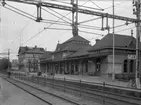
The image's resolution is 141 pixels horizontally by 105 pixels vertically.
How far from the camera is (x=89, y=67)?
4209 cm

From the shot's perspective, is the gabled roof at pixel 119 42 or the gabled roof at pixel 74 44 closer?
the gabled roof at pixel 119 42

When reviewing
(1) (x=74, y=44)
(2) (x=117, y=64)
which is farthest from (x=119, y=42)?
(1) (x=74, y=44)

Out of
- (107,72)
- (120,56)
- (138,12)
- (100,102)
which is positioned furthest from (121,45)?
(100,102)

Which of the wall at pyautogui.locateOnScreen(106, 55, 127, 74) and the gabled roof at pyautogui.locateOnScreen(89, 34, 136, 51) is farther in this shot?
the gabled roof at pyautogui.locateOnScreen(89, 34, 136, 51)

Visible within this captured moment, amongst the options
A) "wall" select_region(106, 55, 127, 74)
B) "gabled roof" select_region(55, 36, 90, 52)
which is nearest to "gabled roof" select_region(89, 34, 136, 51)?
"wall" select_region(106, 55, 127, 74)

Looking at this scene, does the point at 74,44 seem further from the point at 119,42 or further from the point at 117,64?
the point at 117,64

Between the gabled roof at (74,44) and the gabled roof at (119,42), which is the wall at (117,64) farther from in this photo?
the gabled roof at (74,44)

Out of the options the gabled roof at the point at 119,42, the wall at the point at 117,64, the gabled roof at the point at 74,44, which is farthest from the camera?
the gabled roof at the point at 74,44

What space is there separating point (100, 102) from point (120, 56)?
25989mm

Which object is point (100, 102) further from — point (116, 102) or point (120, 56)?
point (120, 56)

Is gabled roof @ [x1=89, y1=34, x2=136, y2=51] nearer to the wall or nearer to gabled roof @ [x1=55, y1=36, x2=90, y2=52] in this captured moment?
the wall

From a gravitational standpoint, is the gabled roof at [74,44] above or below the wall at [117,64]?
above

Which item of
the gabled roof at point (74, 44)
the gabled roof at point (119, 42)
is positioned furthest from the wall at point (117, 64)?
the gabled roof at point (74, 44)

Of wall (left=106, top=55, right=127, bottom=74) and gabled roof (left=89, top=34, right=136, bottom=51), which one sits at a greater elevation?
gabled roof (left=89, top=34, right=136, bottom=51)
